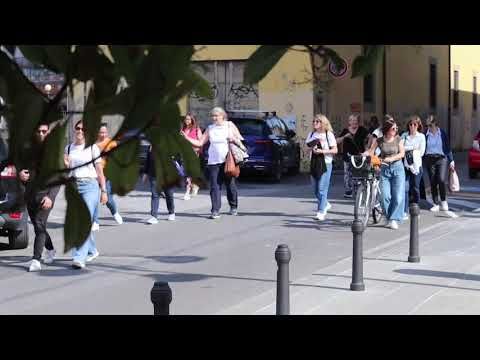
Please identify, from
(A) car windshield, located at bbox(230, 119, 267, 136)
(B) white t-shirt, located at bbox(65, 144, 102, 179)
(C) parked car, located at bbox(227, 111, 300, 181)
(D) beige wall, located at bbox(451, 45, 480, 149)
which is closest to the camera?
(B) white t-shirt, located at bbox(65, 144, 102, 179)

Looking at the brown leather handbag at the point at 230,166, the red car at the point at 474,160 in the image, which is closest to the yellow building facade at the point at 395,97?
the brown leather handbag at the point at 230,166

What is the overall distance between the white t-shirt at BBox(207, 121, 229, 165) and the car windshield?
874 cm

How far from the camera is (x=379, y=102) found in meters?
36.2

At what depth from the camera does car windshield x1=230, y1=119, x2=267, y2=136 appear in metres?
24.9

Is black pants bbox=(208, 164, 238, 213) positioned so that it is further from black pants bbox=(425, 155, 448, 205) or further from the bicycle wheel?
black pants bbox=(425, 155, 448, 205)

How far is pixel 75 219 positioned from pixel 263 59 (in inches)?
18.7

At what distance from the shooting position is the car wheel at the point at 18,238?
12859mm

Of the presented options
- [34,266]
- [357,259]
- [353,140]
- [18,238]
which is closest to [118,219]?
[18,238]

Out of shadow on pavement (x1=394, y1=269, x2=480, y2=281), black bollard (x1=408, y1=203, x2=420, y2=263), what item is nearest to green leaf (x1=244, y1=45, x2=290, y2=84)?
shadow on pavement (x1=394, y1=269, x2=480, y2=281)
